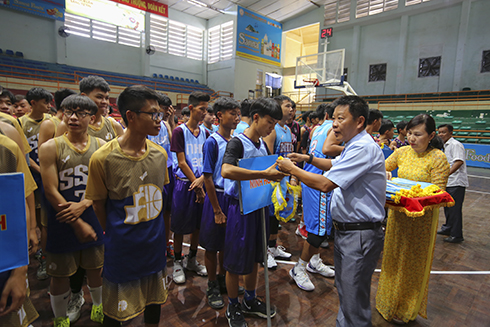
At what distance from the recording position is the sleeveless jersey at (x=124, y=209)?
155cm

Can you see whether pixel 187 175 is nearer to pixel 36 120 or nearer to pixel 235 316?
pixel 235 316

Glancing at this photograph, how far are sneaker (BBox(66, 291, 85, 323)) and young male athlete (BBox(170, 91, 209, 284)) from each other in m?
0.88

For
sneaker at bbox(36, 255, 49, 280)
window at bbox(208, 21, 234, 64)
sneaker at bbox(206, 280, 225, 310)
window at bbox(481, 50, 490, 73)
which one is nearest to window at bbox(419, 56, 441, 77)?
window at bbox(481, 50, 490, 73)

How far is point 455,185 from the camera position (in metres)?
4.41

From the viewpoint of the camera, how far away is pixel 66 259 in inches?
78.3

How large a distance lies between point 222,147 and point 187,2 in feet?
62.0

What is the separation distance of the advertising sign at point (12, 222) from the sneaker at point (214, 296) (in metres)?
1.75

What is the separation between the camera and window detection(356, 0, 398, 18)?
15.7 meters

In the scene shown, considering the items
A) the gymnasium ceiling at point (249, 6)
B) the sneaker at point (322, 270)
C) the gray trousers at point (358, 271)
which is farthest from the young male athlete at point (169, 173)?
the gymnasium ceiling at point (249, 6)

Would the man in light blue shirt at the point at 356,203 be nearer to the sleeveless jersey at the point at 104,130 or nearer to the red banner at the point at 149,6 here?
the sleeveless jersey at the point at 104,130

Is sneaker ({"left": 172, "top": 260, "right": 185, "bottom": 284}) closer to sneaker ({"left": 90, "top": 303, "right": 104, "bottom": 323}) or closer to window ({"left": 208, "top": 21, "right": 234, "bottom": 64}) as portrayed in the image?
sneaker ({"left": 90, "top": 303, "right": 104, "bottom": 323})

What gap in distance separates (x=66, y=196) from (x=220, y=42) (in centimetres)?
1984

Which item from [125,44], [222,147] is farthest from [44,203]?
[125,44]

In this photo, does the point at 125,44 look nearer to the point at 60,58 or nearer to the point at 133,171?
the point at 60,58
